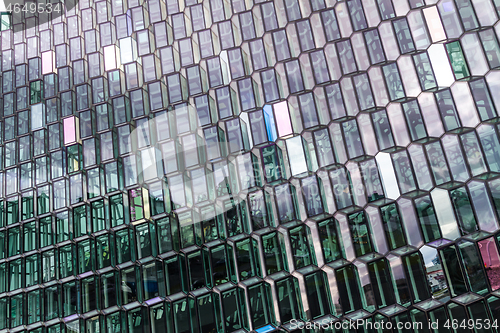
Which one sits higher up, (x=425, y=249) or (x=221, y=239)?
(x=221, y=239)

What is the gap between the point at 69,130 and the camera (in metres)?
7.36

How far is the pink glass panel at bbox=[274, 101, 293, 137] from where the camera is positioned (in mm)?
6113

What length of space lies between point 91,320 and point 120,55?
437 centimetres

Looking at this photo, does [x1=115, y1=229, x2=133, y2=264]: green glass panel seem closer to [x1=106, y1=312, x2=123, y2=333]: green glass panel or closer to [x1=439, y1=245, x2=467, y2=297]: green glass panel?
[x1=106, y1=312, x2=123, y2=333]: green glass panel

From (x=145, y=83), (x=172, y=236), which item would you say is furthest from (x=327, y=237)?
(x=145, y=83)

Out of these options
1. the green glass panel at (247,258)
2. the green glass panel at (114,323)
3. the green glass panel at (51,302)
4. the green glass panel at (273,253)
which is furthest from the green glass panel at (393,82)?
the green glass panel at (51,302)

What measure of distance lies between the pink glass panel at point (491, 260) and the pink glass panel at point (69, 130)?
6.20 meters

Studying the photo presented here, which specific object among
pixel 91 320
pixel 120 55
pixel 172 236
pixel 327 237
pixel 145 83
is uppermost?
pixel 120 55

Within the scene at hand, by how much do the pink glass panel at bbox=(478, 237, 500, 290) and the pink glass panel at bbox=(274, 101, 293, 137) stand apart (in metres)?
2.76

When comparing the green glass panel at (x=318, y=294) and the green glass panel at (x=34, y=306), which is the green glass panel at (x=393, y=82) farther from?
the green glass panel at (x=34, y=306)

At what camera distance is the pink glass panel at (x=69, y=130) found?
23.9ft

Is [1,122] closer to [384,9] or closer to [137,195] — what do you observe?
[137,195]

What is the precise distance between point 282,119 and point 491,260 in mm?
3121

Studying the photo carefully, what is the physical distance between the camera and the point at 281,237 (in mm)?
5762
